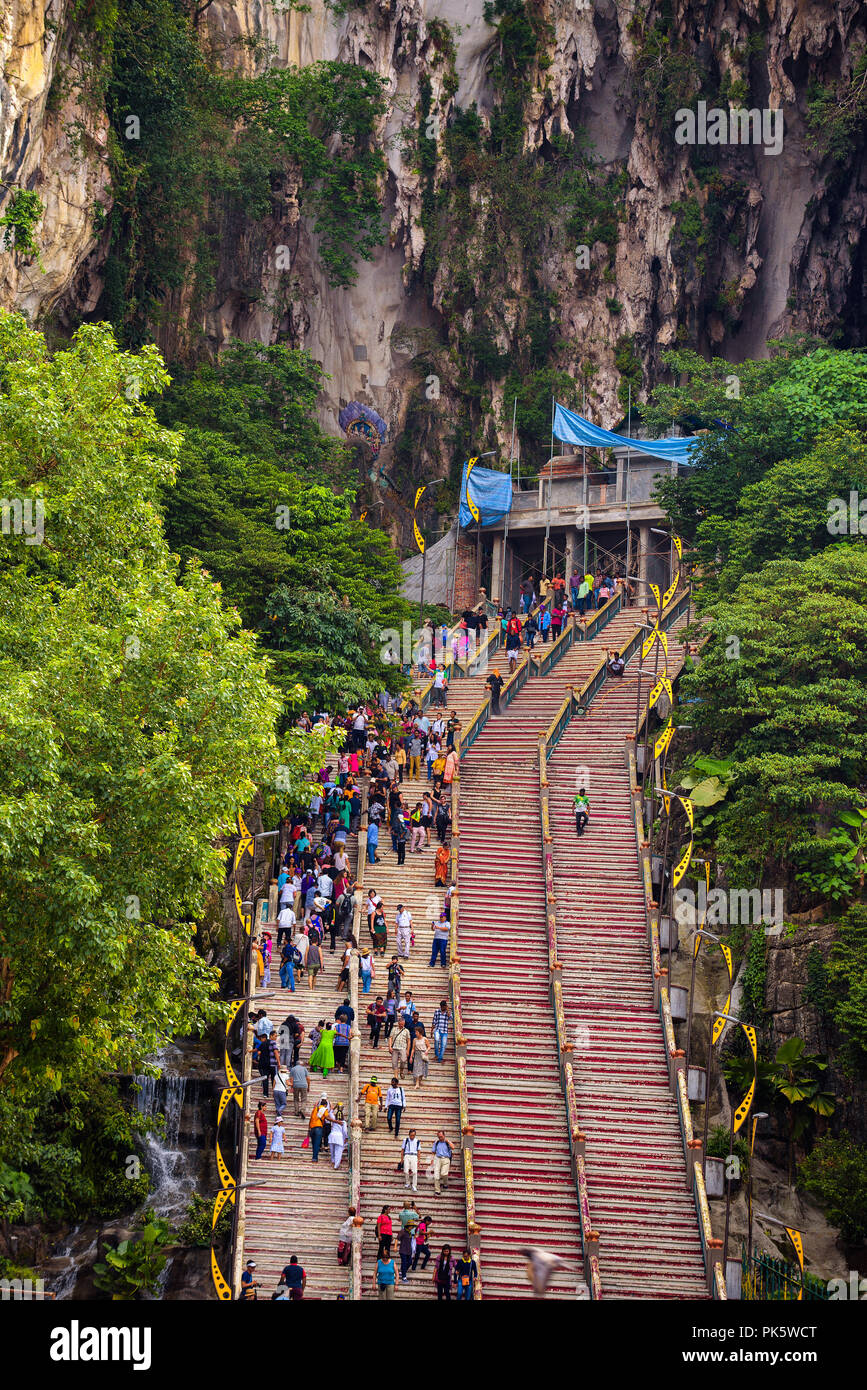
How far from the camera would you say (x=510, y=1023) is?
995 inches

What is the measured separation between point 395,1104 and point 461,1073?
1.59 meters

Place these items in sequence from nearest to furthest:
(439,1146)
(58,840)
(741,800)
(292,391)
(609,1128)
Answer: (58,840) → (439,1146) → (609,1128) → (741,800) → (292,391)

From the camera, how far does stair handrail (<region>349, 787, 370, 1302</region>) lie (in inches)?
801

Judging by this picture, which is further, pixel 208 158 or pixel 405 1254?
pixel 208 158

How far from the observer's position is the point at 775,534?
3372cm

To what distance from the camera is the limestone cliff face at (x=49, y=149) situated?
2744 centimetres

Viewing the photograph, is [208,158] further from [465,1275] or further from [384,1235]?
[465,1275]

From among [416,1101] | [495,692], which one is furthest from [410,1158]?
[495,692]

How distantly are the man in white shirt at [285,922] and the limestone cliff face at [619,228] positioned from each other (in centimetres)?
2638

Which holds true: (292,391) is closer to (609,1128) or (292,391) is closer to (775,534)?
(775,534)

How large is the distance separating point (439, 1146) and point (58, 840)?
8.61 metres

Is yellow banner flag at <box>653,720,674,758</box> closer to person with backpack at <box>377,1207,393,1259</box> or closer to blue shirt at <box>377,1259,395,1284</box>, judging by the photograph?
person with backpack at <box>377,1207,393,1259</box>

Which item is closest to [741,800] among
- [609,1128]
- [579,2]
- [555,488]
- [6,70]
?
[609,1128]

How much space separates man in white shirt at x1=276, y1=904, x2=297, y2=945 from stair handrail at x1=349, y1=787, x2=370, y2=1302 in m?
1.12
